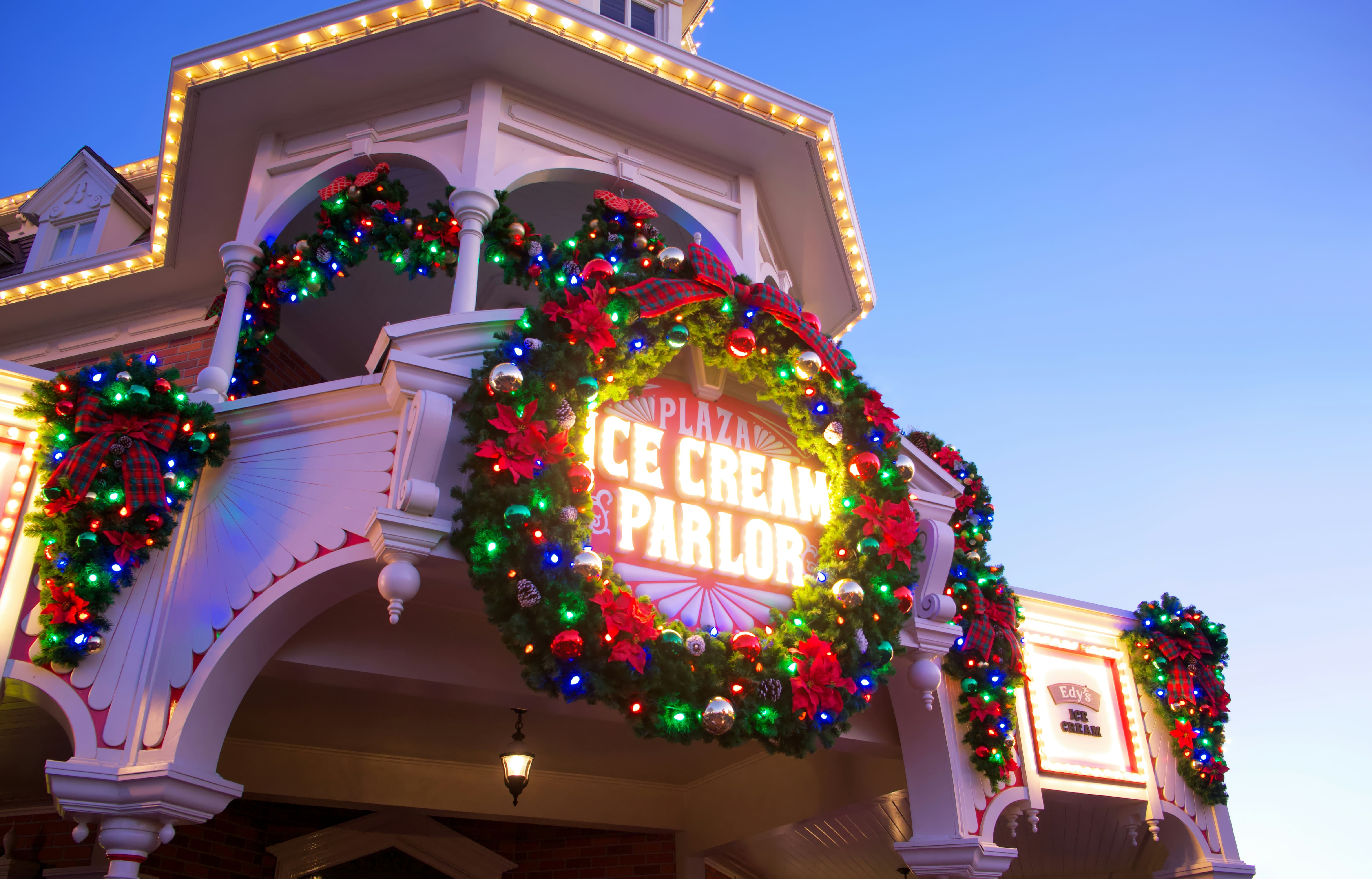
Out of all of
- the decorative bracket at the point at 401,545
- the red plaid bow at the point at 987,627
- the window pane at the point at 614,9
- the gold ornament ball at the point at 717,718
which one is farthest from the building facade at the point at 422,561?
the gold ornament ball at the point at 717,718

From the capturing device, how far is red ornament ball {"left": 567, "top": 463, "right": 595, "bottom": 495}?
219 inches

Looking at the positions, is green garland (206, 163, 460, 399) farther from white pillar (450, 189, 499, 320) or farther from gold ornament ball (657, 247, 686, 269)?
gold ornament ball (657, 247, 686, 269)

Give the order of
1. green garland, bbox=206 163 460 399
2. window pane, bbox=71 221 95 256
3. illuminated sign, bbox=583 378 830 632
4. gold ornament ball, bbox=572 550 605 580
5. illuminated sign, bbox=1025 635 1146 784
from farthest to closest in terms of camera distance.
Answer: window pane, bbox=71 221 95 256, illuminated sign, bbox=1025 635 1146 784, green garland, bbox=206 163 460 399, illuminated sign, bbox=583 378 830 632, gold ornament ball, bbox=572 550 605 580

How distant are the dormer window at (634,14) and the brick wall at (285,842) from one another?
8.09 meters

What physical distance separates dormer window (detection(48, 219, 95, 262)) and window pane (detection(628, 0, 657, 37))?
599 centimetres

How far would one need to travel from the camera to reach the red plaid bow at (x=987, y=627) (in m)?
7.60

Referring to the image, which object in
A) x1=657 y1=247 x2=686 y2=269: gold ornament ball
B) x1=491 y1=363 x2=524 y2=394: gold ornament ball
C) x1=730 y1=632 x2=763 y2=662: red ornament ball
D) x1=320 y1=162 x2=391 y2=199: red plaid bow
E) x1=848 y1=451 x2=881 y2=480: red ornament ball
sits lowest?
x1=730 y1=632 x2=763 y2=662: red ornament ball


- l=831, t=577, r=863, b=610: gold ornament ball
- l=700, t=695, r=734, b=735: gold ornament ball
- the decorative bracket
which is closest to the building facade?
the decorative bracket

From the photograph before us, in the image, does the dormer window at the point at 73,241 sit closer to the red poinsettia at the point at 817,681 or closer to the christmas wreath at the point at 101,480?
the christmas wreath at the point at 101,480

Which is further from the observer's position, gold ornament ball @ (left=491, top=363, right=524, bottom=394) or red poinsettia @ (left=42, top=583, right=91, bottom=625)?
gold ornament ball @ (left=491, top=363, right=524, bottom=394)

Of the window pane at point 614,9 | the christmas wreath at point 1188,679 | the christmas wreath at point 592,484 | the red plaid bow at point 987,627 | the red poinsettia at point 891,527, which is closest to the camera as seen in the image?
the christmas wreath at point 592,484

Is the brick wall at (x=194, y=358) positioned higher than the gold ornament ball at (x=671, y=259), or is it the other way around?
the brick wall at (x=194, y=358)

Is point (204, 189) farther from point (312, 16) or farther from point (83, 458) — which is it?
point (83, 458)

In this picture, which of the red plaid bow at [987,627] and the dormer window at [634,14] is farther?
the dormer window at [634,14]
